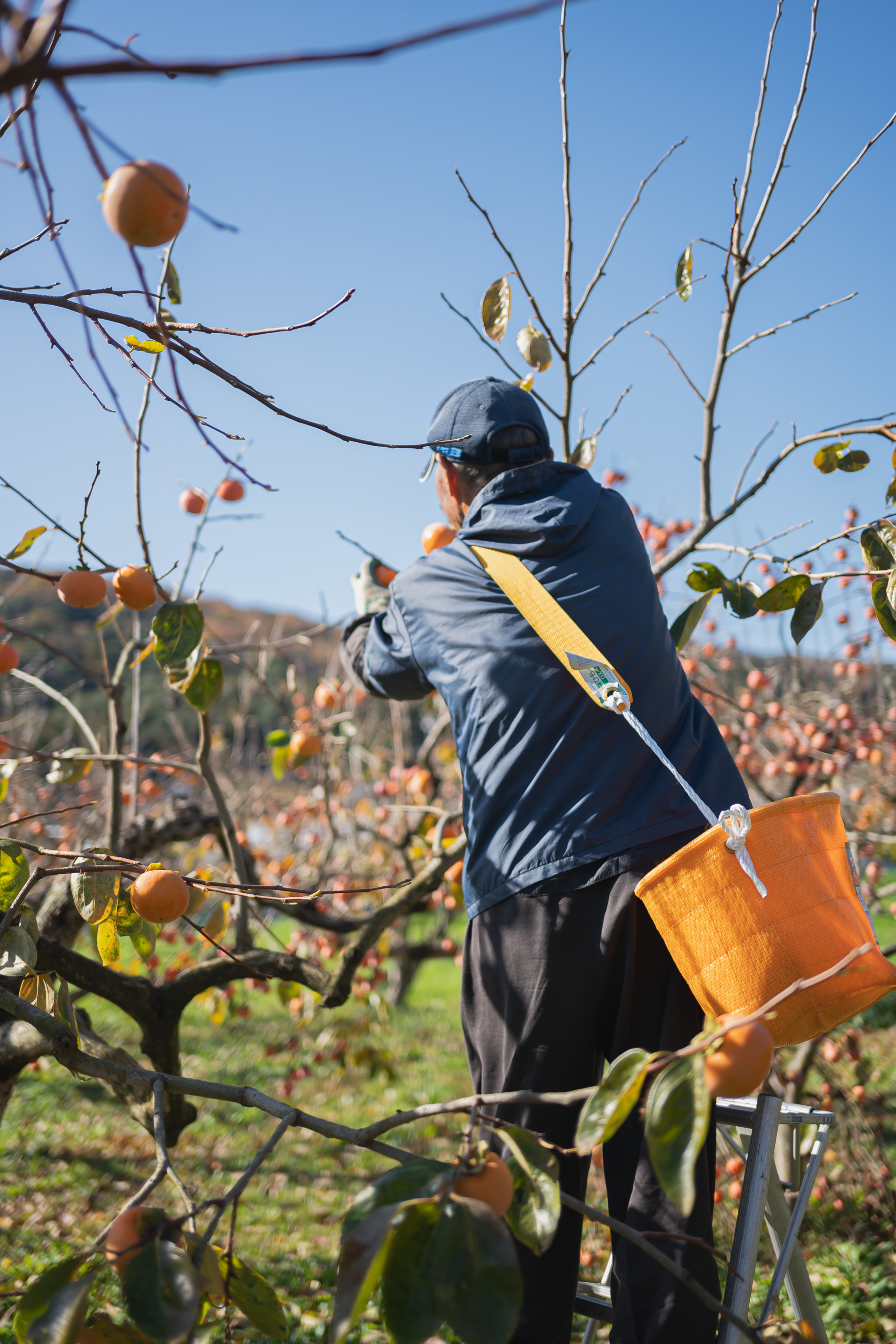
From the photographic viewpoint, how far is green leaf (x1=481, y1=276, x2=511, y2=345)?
→ 2012mm

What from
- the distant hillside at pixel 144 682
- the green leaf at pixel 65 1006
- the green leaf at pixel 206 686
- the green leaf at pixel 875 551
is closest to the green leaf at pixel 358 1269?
the green leaf at pixel 65 1006

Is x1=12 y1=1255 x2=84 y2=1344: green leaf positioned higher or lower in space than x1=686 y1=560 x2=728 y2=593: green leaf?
lower

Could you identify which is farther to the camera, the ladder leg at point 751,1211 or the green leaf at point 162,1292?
the ladder leg at point 751,1211

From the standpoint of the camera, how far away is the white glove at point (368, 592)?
1.86 metres

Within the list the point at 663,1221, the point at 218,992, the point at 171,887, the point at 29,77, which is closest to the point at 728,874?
the point at 663,1221

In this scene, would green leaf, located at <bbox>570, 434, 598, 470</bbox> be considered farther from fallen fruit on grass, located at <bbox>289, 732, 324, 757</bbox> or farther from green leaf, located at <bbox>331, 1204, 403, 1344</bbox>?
green leaf, located at <bbox>331, 1204, 403, 1344</bbox>

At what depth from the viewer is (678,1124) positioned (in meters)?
0.68

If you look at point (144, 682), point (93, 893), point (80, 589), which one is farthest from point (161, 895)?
point (144, 682)

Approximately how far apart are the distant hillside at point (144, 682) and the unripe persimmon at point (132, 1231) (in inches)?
163

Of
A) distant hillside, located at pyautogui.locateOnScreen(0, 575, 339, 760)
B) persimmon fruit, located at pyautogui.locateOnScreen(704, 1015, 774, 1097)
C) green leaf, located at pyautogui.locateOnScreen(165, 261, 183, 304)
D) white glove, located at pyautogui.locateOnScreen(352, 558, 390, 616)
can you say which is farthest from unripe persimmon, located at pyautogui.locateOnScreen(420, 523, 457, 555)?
distant hillside, located at pyautogui.locateOnScreen(0, 575, 339, 760)

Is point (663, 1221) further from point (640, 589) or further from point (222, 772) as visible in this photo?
point (222, 772)

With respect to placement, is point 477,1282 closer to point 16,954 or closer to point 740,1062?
point 740,1062

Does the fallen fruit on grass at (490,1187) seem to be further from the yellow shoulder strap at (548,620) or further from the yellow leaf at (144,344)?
the yellow leaf at (144,344)

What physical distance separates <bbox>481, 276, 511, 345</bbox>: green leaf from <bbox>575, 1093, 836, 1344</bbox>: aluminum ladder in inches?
61.8
